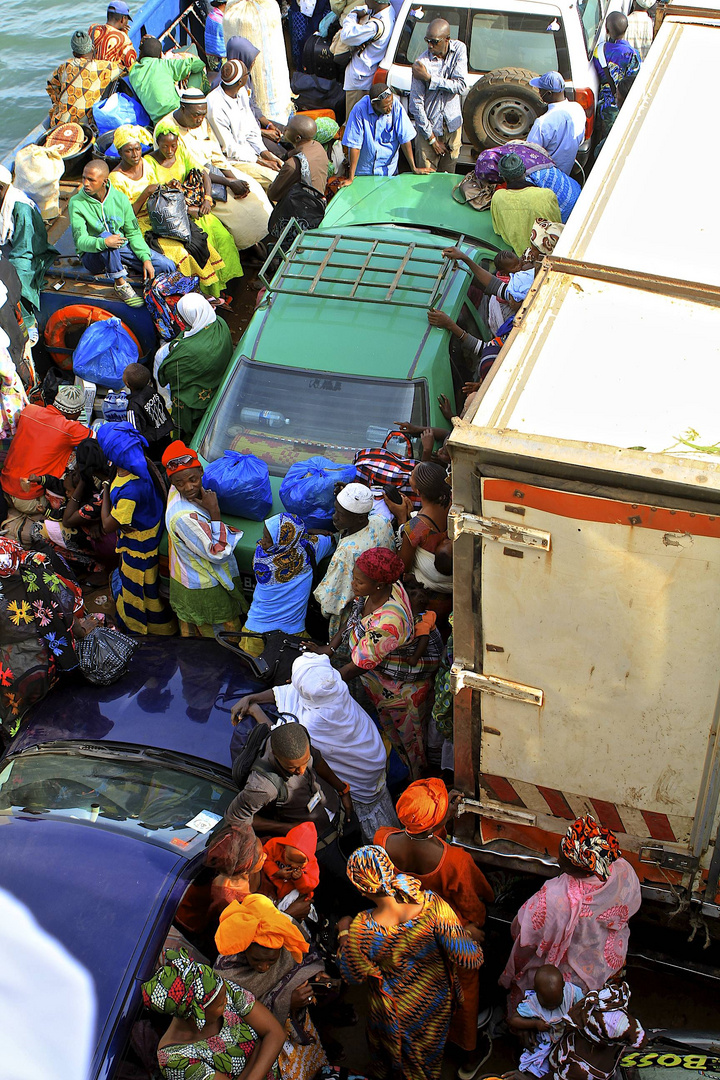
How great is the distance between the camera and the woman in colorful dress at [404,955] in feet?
10.1

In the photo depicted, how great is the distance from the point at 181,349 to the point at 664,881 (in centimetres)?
425

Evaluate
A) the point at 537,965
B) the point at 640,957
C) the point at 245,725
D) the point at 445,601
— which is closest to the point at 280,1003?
the point at 537,965

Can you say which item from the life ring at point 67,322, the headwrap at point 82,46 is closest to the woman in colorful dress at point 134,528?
the life ring at point 67,322

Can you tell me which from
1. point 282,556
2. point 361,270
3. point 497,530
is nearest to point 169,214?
point 361,270

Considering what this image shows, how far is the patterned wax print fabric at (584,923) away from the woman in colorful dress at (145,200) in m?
5.74

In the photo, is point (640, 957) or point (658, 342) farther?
point (640, 957)

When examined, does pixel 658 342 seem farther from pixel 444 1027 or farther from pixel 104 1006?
pixel 104 1006

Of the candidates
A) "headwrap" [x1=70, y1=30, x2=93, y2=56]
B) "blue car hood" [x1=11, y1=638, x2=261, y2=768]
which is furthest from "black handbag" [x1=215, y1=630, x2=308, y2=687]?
"headwrap" [x1=70, y1=30, x2=93, y2=56]

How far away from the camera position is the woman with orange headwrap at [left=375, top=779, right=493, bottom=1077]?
10.7 ft

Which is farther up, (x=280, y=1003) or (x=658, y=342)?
(x=658, y=342)

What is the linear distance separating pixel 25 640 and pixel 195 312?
8.62 ft

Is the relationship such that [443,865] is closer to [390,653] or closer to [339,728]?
[339,728]

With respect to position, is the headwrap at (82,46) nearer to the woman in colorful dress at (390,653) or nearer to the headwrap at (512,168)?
the headwrap at (512,168)

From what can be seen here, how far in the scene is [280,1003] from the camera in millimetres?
3139
